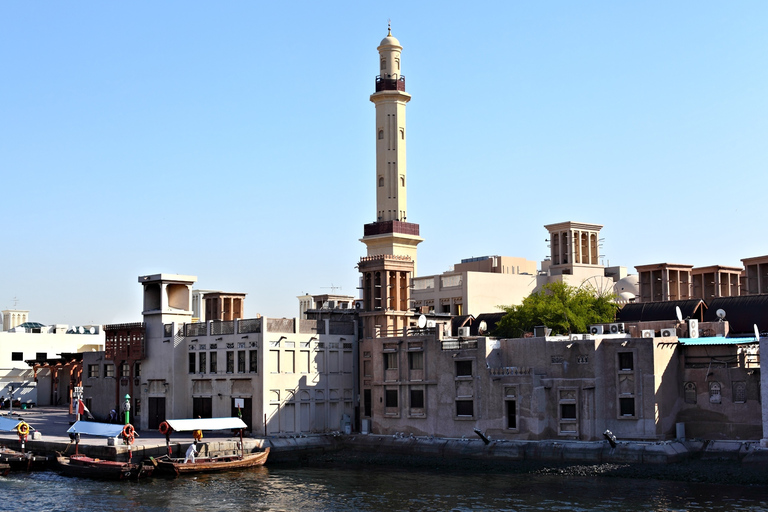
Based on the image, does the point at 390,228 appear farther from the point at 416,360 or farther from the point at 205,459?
the point at 205,459

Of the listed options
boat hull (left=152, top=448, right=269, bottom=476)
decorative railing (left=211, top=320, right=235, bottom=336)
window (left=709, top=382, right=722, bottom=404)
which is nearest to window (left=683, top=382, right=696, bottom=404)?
window (left=709, top=382, right=722, bottom=404)

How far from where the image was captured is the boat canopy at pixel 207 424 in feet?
192

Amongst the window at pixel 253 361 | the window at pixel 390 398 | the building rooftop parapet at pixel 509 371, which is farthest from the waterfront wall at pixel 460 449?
the window at pixel 253 361

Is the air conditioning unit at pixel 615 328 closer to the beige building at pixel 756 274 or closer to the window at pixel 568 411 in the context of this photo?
the window at pixel 568 411

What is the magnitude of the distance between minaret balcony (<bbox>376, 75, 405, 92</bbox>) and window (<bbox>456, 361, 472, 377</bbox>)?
50.2 metres

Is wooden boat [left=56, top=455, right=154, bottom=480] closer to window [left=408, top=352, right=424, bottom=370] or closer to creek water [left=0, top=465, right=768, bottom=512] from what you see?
creek water [left=0, top=465, right=768, bottom=512]

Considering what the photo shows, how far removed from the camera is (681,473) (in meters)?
51.7

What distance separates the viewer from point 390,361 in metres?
66.9

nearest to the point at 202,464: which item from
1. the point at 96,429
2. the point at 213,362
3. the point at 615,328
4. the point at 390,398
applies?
the point at 96,429

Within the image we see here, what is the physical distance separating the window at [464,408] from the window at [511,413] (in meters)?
2.70

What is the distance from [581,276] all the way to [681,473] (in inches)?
2491

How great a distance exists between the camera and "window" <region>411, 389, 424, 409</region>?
64.6 m

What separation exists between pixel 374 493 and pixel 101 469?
16.0 meters

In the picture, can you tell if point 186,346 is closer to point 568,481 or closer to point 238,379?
point 238,379
